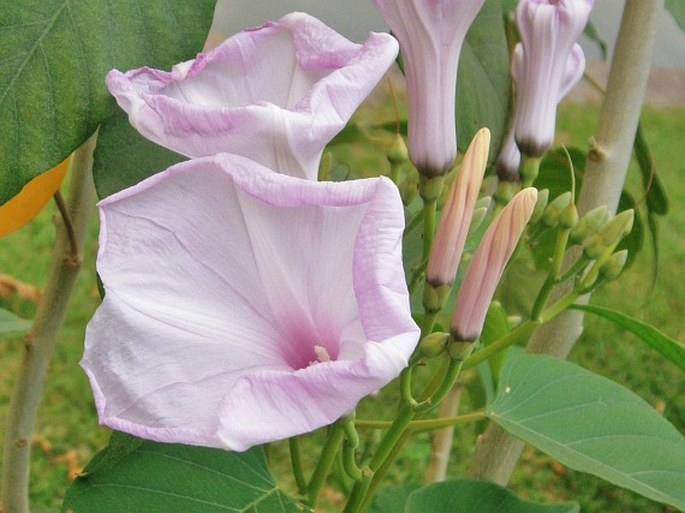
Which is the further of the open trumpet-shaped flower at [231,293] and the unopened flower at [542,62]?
the unopened flower at [542,62]

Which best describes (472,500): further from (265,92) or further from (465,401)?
(465,401)

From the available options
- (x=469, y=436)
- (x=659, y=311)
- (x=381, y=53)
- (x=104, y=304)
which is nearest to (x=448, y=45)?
(x=381, y=53)

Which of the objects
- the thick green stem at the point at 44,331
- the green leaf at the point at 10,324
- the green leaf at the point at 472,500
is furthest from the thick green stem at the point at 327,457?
the green leaf at the point at 10,324

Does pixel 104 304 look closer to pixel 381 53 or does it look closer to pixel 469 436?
pixel 381 53

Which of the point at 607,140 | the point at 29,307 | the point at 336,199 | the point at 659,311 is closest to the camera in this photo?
the point at 336,199

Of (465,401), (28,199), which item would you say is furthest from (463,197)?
(465,401)

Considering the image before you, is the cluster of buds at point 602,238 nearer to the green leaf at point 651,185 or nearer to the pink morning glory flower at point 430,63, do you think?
the pink morning glory flower at point 430,63

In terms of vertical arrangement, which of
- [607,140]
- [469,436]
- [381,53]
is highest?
[381,53]

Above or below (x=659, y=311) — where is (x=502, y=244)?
above
